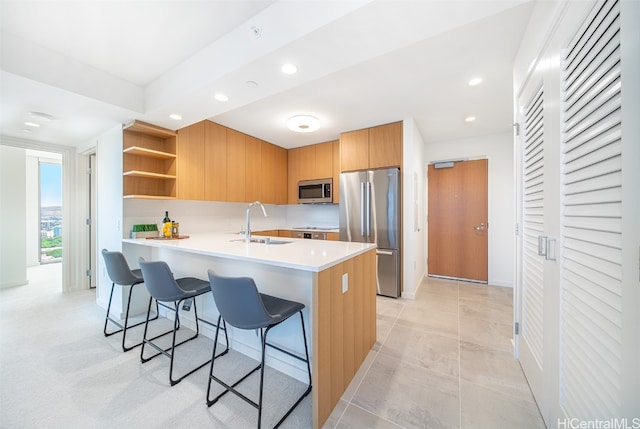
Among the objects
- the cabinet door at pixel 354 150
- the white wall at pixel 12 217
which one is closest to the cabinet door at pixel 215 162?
the cabinet door at pixel 354 150

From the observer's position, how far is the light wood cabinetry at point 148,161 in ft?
8.80

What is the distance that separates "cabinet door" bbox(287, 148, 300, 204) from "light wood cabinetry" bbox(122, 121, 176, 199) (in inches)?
84.7

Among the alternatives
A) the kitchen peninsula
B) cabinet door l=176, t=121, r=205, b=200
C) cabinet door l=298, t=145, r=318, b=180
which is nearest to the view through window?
cabinet door l=176, t=121, r=205, b=200

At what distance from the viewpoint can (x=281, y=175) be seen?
15.1 ft

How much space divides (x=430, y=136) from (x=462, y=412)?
3.67 metres

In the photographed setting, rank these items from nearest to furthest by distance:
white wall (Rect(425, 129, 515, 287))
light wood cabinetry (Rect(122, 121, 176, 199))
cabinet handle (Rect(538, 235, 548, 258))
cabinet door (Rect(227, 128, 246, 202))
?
cabinet handle (Rect(538, 235, 548, 258)) → light wood cabinetry (Rect(122, 121, 176, 199)) → cabinet door (Rect(227, 128, 246, 202)) → white wall (Rect(425, 129, 515, 287))

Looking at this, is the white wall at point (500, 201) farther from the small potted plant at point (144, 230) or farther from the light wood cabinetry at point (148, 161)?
the small potted plant at point (144, 230)

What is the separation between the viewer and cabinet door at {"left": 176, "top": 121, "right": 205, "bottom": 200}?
296 centimetres

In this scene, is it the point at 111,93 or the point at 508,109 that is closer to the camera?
the point at 111,93

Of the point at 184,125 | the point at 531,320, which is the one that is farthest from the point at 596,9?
the point at 184,125

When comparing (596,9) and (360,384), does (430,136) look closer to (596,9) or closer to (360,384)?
(596,9)

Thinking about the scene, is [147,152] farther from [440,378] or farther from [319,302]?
[440,378]

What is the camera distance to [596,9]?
2.68ft

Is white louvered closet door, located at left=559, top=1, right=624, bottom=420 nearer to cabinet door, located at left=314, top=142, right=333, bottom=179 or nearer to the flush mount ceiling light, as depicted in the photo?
the flush mount ceiling light
